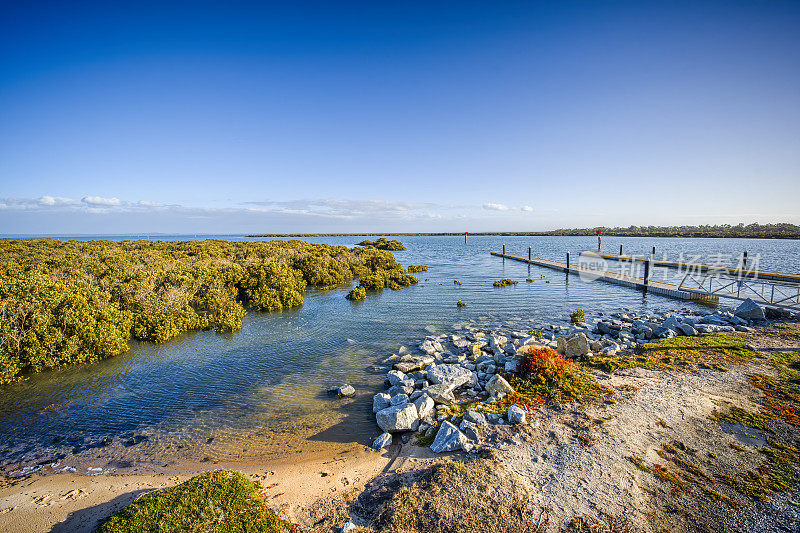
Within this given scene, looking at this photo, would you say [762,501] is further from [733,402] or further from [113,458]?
[113,458]

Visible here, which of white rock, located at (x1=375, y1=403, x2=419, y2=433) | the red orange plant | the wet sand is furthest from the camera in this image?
the red orange plant

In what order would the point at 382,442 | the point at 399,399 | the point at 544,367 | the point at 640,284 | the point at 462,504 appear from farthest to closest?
the point at 640,284
the point at 544,367
the point at 399,399
the point at 382,442
the point at 462,504

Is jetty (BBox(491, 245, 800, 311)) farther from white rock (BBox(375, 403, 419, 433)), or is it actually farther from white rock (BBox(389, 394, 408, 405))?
white rock (BBox(375, 403, 419, 433))

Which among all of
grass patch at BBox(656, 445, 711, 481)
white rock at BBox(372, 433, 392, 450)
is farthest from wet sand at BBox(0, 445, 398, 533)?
grass patch at BBox(656, 445, 711, 481)

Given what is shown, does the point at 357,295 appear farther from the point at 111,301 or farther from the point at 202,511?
the point at 202,511

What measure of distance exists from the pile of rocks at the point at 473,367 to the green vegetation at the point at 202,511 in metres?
2.92

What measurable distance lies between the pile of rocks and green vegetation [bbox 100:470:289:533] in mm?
2925

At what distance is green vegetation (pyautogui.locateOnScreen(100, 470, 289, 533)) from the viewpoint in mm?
4449

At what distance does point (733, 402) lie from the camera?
8.08 meters

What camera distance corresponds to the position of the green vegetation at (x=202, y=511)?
4.45 metres

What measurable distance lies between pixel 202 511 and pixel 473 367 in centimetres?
852

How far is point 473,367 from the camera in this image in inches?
446

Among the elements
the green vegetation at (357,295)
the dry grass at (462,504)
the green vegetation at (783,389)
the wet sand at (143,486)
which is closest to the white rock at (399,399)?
the wet sand at (143,486)

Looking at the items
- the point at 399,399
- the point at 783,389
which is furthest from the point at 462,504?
the point at 783,389
